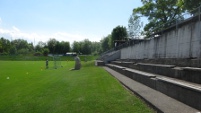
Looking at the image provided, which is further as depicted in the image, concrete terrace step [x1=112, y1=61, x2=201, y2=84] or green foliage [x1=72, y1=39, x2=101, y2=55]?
green foliage [x1=72, y1=39, x2=101, y2=55]

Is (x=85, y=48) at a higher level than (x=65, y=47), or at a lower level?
lower

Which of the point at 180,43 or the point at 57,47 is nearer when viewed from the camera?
the point at 180,43

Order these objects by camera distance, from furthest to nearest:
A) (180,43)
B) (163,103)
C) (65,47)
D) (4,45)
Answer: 1. (65,47)
2. (4,45)
3. (180,43)
4. (163,103)

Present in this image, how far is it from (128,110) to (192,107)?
5.03ft

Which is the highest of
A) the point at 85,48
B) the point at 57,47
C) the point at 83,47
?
the point at 83,47

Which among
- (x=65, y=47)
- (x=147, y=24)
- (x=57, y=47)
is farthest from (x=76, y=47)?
(x=147, y=24)

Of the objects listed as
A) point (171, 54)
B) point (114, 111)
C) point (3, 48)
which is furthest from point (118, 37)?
point (3, 48)

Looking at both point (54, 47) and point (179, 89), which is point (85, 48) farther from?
point (179, 89)

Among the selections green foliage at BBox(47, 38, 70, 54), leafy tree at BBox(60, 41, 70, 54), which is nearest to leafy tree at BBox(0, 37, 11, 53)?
green foliage at BBox(47, 38, 70, 54)

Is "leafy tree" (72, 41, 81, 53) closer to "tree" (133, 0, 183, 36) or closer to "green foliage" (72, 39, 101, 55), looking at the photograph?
"green foliage" (72, 39, 101, 55)

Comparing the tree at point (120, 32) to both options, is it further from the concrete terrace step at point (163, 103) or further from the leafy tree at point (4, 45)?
the leafy tree at point (4, 45)

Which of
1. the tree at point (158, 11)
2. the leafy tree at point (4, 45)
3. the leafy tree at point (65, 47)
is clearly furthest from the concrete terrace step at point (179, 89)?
the leafy tree at point (4, 45)

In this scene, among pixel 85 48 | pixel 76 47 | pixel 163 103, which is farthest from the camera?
pixel 76 47

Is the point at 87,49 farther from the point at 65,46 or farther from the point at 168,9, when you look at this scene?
the point at 168,9
